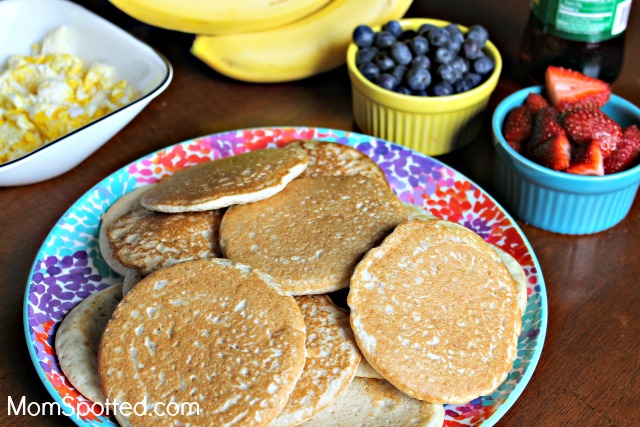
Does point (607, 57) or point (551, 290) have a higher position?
point (607, 57)

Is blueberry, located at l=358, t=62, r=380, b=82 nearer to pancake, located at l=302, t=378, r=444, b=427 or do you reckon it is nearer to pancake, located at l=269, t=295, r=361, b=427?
pancake, located at l=269, t=295, r=361, b=427

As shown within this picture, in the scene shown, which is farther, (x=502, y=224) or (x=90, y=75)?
(x=90, y=75)

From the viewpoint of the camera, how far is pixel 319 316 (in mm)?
882

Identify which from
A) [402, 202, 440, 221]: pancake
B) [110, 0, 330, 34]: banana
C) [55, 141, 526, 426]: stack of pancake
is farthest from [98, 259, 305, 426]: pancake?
[110, 0, 330, 34]: banana

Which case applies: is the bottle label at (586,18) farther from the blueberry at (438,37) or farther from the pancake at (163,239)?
the pancake at (163,239)

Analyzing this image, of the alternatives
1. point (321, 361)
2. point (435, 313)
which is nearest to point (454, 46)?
point (435, 313)

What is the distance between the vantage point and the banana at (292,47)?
1441mm

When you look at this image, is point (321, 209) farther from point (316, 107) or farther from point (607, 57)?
point (607, 57)

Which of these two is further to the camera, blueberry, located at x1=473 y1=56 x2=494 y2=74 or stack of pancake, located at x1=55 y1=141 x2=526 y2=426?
blueberry, located at x1=473 y1=56 x2=494 y2=74

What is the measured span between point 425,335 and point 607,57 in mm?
880

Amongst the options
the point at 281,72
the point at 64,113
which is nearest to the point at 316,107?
the point at 281,72

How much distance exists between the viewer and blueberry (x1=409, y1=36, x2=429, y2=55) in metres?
1.21

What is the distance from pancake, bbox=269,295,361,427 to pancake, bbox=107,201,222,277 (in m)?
0.19

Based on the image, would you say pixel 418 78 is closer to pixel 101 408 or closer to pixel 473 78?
pixel 473 78
